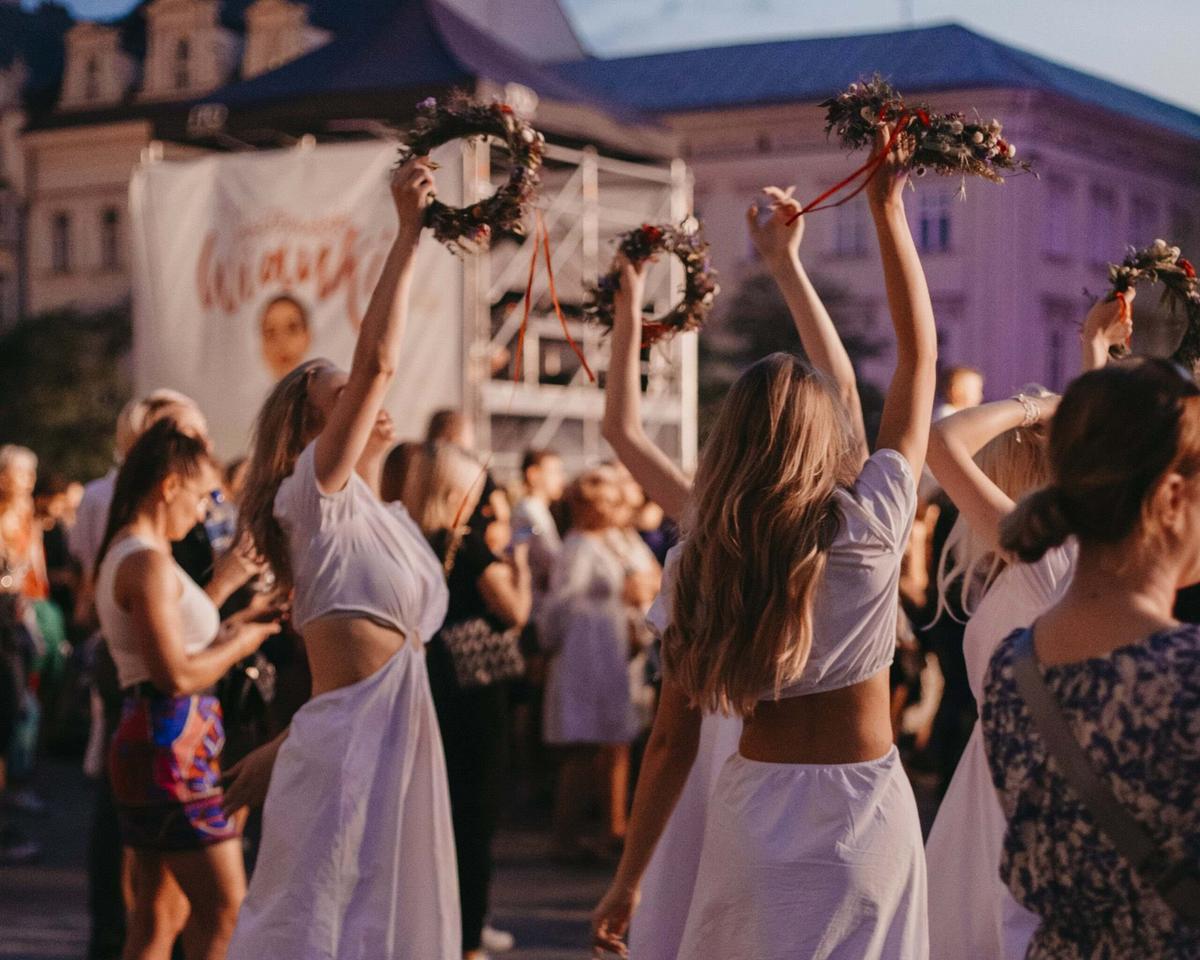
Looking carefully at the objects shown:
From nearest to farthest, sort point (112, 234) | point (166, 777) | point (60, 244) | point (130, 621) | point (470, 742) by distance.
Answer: point (166, 777) < point (130, 621) < point (470, 742) < point (112, 234) < point (60, 244)

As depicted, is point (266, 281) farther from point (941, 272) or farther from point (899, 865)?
point (941, 272)

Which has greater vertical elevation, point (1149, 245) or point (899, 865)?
point (1149, 245)

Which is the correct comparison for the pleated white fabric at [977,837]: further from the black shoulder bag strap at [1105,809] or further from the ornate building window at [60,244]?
the ornate building window at [60,244]

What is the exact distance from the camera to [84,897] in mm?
8062

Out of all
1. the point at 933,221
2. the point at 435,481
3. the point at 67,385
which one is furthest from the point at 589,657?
the point at 933,221

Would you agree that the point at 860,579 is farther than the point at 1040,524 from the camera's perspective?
Yes

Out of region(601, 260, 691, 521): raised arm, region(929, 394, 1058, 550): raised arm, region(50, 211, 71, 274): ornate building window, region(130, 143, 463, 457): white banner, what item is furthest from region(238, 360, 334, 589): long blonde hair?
region(50, 211, 71, 274): ornate building window

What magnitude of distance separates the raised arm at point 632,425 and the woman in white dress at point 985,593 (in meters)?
0.64

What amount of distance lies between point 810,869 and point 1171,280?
171cm

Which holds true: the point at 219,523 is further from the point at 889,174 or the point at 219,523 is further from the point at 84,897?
the point at 889,174

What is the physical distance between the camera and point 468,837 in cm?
640

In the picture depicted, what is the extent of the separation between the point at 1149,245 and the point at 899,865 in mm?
1643

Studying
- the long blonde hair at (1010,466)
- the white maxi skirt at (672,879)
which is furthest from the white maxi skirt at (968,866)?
the white maxi skirt at (672,879)

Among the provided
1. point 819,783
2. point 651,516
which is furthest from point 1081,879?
point 651,516
